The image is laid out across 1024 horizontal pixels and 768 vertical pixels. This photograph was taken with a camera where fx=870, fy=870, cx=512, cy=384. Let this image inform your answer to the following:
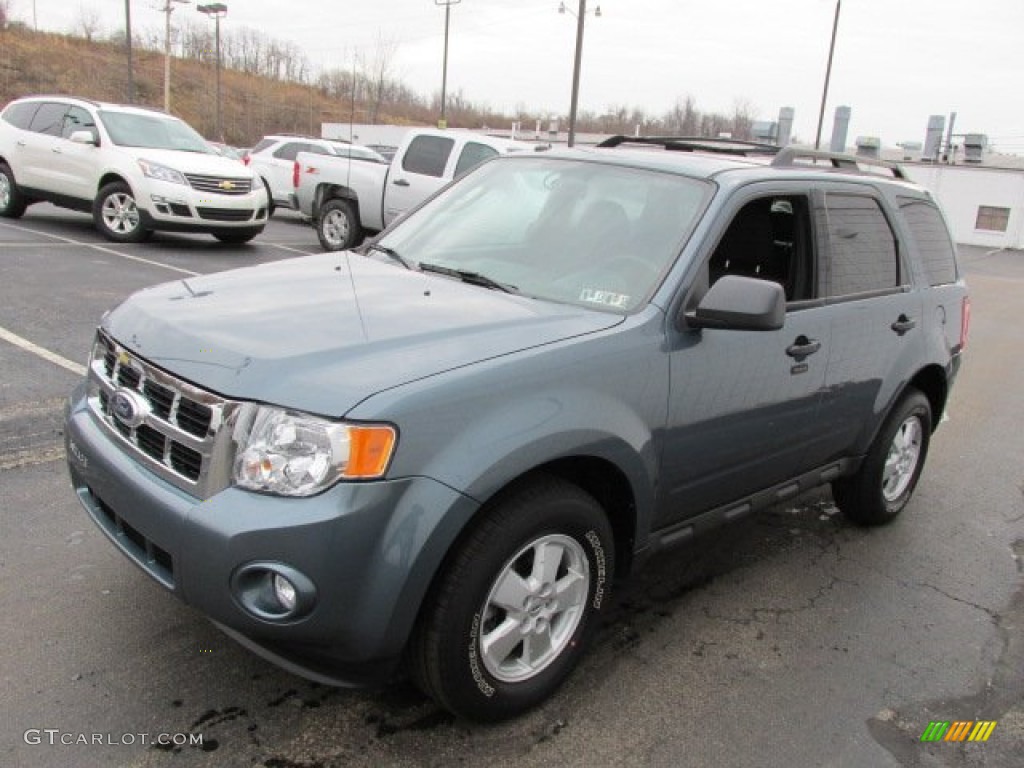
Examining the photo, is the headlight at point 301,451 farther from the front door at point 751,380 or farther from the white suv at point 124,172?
the white suv at point 124,172

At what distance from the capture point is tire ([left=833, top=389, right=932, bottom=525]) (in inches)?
174

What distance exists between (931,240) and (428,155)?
917cm

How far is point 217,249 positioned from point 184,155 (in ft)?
4.34

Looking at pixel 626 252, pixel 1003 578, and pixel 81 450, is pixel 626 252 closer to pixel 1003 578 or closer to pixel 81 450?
pixel 81 450

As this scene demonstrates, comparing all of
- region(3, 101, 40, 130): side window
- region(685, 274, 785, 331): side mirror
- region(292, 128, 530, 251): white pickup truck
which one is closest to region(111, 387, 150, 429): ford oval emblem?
region(685, 274, 785, 331): side mirror

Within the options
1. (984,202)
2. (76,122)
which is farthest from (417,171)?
(984,202)

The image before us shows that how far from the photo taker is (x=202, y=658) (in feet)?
9.59

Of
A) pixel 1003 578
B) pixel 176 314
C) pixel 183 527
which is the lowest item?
pixel 1003 578

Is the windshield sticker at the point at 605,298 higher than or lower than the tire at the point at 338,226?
higher

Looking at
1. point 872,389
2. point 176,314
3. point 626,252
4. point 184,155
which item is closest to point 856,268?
point 872,389

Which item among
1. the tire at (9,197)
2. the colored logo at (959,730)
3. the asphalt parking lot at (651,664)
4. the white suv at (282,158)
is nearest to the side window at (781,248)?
the asphalt parking lot at (651,664)

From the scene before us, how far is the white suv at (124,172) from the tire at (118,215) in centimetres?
1

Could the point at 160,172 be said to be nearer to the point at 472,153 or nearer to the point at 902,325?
the point at 472,153

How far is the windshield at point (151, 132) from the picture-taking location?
11719 millimetres
